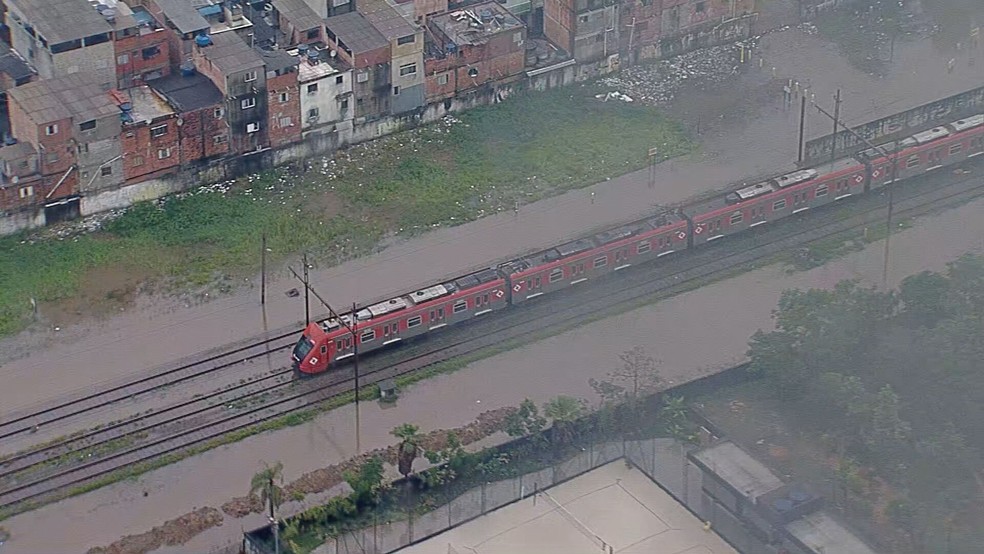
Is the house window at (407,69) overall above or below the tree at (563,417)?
above

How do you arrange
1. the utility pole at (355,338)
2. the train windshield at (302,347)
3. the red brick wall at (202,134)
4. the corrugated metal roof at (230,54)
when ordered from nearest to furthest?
the utility pole at (355,338), the train windshield at (302,347), the red brick wall at (202,134), the corrugated metal roof at (230,54)

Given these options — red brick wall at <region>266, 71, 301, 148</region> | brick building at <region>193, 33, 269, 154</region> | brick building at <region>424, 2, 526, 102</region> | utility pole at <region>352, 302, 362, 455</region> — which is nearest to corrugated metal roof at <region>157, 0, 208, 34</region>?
brick building at <region>193, 33, 269, 154</region>

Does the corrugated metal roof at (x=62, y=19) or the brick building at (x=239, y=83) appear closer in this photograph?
the corrugated metal roof at (x=62, y=19)

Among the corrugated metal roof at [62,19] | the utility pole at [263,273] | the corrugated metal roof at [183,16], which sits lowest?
the utility pole at [263,273]

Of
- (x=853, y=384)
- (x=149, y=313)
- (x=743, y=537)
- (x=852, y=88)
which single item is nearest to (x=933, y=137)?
(x=852, y=88)

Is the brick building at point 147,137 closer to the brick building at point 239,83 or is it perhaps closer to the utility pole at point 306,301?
the brick building at point 239,83

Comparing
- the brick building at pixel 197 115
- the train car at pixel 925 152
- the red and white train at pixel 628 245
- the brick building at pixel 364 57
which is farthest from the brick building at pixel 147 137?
the train car at pixel 925 152
